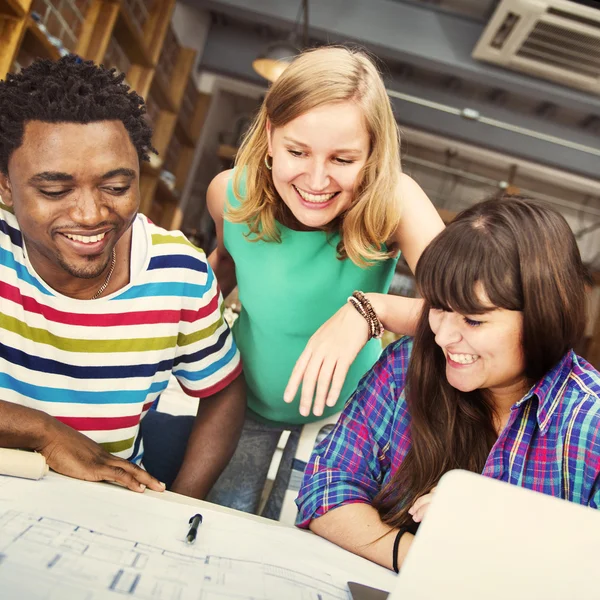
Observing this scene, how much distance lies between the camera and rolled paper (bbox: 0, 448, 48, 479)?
2.86 ft

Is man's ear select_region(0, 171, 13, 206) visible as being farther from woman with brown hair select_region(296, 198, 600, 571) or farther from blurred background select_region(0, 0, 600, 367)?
blurred background select_region(0, 0, 600, 367)

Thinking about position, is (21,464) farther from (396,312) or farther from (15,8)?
(15,8)

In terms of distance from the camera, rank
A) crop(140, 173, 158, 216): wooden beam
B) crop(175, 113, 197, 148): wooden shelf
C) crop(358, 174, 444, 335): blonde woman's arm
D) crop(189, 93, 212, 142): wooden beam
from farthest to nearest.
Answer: crop(189, 93, 212, 142): wooden beam < crop(175, 113, 197, 148): wooden shelf < crop(140, 173, 158, 216): wooden beam < crop(358, 174, 444, 335): blonde woman's arm

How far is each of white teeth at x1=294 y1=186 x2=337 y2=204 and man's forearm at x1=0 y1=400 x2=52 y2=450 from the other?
628mm

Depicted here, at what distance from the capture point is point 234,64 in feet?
18.7

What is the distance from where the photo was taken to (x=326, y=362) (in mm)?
1146

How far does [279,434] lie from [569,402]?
84 centimetres

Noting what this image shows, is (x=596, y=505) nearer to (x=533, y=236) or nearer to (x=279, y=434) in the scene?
(x=533, y=236)

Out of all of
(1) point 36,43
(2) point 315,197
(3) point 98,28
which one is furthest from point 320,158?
(3) point 98,28

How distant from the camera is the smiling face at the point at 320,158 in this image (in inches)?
50.2

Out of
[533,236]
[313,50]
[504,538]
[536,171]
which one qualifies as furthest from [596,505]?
[536,171]

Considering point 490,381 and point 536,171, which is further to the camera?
point 536,171

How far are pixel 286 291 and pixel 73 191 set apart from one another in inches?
21.0

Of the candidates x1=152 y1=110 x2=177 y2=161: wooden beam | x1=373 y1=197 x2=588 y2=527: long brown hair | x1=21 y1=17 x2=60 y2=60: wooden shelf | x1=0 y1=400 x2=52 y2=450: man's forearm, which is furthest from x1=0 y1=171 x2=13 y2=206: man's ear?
x1=152 y1=110 x2=177 y2=161: wooden beam
